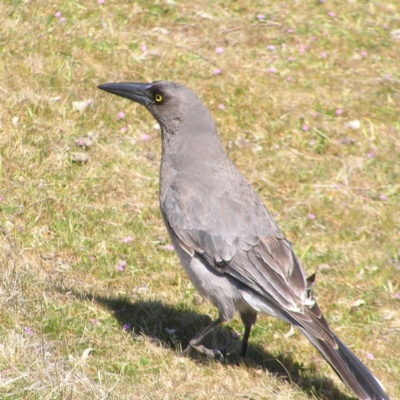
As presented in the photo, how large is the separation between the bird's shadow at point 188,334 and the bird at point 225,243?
17 cm

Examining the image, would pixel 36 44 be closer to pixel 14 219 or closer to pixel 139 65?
pixel 139 65

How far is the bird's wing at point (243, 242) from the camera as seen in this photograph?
5.46m

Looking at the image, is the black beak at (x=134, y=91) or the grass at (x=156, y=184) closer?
the grass at (x=156, y=184)

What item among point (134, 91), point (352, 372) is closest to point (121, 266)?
point (134, 91)

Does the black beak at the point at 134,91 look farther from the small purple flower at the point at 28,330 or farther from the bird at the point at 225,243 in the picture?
the small purple flower at the point at 28,330

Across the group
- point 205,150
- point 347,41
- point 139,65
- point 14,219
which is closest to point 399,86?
point 347,41

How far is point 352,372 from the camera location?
5.21 metres

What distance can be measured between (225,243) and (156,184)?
2172mm

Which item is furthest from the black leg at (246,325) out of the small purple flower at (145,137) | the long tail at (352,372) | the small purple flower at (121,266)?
the small purple flower at (145,137)

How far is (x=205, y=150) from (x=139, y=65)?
116 inches

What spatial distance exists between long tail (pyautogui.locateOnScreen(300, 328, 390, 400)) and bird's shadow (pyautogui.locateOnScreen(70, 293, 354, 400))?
40 centimetres

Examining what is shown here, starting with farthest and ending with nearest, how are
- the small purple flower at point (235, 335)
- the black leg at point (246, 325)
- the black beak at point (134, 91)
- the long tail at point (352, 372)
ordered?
the black beak at point (134, 91) < the small purple flower at point (235, 335) < the black leg at point (246, 325) < the long tail at point (352, 372)

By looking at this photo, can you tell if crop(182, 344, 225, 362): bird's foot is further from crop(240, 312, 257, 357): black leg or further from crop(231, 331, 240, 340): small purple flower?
crop(231, 331, 240, 340): small purple flower

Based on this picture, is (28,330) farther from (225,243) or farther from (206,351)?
(225,243)
